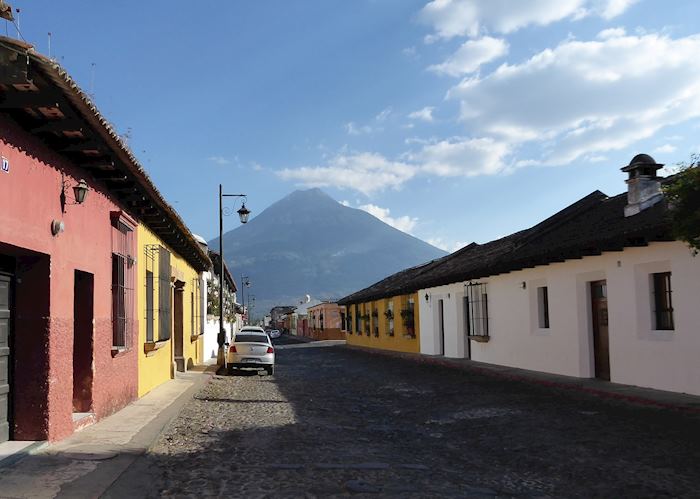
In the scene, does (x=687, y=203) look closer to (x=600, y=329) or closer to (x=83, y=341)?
(x=600, y=329)

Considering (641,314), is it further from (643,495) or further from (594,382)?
(643,495)

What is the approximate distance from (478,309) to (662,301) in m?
9.22

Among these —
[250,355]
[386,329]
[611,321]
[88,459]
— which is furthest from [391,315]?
A: [88,459]

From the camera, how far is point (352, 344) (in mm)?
46000

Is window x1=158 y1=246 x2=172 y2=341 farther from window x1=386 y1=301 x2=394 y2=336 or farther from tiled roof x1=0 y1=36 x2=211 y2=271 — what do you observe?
window x1=386 y1=301 x2=394 y2=336

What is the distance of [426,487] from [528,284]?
13.1m

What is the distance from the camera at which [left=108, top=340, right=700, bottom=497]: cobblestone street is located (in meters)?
6.32

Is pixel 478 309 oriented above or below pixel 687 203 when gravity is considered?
below

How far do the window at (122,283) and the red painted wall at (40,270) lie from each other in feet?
5.96

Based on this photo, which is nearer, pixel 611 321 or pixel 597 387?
pixel 597 387

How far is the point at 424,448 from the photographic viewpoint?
8305mm

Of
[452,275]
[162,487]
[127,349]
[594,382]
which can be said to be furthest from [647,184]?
[162,487]

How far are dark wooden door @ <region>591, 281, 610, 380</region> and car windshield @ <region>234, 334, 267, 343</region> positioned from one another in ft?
Result: 33.2

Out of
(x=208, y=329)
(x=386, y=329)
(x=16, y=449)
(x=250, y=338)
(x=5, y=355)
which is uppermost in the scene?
(x=5, y=355)
